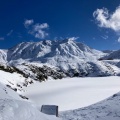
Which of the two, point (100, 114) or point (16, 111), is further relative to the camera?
point (100, 114)

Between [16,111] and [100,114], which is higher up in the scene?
[100,114]

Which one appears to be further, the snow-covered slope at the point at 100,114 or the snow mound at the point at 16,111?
the snow-covered slope at the point at 100,114

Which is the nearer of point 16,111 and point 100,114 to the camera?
point 16,111

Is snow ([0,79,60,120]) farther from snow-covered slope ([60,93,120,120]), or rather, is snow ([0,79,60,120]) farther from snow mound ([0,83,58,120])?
snow-covered slope ([60,93,120,120])

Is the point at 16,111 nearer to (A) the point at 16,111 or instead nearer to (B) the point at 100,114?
(A) the point at 16,111

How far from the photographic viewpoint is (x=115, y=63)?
196375 millimetres

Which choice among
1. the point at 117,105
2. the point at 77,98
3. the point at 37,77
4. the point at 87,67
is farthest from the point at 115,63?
the point at 117,105

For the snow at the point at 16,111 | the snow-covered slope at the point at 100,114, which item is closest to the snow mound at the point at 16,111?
the snow at the point at 16,111

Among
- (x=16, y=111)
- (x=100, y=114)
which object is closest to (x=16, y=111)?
(x=16, y=111)

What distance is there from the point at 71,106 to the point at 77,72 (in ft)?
426

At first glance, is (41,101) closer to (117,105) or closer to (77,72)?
(117,105)

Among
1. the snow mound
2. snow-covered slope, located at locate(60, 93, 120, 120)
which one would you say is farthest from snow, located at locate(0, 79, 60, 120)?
snow-covered slope, located at locate(60, 93, 120, 120)

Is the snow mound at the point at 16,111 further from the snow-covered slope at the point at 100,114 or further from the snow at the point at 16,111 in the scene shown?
the snow-covered slope at the point at 100,114

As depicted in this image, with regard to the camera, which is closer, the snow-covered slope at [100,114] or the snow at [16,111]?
the snow at [16,111]
